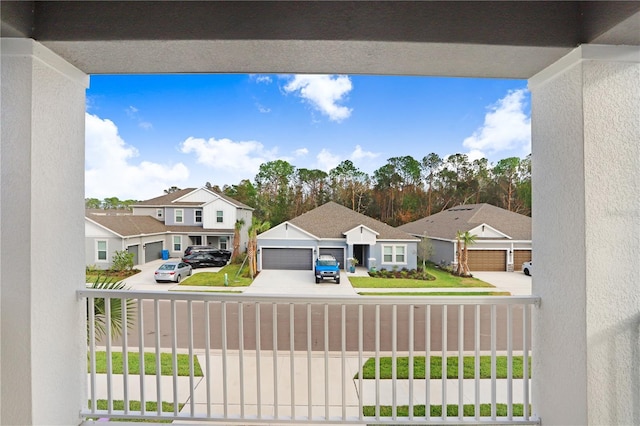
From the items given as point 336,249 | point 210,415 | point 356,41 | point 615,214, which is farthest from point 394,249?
point 210,415

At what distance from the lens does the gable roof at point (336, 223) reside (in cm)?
211

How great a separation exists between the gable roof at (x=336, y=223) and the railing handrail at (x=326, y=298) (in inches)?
17.8

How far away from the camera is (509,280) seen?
6.96 ft

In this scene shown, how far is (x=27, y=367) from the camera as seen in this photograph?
5.08 feet

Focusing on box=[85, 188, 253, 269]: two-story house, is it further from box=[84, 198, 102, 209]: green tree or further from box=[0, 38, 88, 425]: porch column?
box=[0, 38, 88, 425]: porch column

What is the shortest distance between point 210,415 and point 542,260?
2300 millimetres

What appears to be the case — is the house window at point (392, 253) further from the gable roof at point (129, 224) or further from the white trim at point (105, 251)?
the white trim at point (105, 251)

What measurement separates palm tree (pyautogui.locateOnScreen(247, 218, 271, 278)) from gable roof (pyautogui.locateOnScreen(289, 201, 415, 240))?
0.21 metres

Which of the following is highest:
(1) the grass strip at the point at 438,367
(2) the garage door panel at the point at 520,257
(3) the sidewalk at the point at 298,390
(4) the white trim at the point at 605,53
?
(4) the white trim at the point at 605,53

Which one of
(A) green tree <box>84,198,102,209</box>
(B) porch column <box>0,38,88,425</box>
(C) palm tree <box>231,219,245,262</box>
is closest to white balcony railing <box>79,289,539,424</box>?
(B) porch column <box>0,38,88,425</box>

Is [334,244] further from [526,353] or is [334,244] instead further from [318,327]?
[526,353]

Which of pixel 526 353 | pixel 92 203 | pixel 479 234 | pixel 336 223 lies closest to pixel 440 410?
pixel 526 353

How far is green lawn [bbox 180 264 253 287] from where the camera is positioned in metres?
2.09

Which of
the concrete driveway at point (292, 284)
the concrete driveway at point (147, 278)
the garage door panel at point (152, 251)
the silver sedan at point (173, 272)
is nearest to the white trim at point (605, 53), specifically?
the concrete driveway at point (292, 284)
